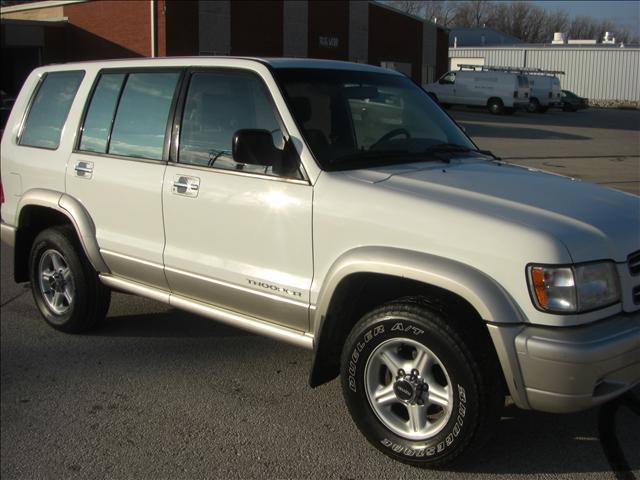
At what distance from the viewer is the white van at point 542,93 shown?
Result: 127ft

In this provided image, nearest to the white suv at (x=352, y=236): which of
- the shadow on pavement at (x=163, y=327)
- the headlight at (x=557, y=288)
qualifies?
the headlight at (x=557, y=288)

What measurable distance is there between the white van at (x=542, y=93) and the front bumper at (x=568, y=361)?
37.4 m

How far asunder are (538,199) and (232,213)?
1.65 metres

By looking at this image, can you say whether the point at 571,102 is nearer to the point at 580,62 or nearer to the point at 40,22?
the point at 580,62

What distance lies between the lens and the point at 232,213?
3.98 m

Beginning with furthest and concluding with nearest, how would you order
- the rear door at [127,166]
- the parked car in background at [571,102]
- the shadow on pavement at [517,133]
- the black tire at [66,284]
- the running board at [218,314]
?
the parked car in background at [571,102] < the shadow on pavement at [517,133] < the black tire at [66,284] < the rear door at [127,166] < the running board at [218,314]

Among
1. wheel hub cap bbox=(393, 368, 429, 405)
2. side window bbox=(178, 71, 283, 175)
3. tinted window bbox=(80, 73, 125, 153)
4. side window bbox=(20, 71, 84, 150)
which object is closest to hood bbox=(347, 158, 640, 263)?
side window bbox=(178, 71, 283, 175)

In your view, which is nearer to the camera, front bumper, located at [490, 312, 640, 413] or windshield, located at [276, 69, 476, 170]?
front bumper, located at [490, 312, 640, 413]

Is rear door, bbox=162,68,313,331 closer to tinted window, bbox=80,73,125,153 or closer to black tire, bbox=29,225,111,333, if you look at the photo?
tinted window, bbox=80,73,125,153

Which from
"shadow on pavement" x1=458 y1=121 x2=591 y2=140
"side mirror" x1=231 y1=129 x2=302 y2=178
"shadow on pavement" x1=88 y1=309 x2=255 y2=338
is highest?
"side mirror" x1=231 y1=129 x2=302 y2=178

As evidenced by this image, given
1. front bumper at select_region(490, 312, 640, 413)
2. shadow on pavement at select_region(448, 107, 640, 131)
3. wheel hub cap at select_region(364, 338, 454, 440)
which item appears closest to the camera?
front bumper at select_region(490, 312, 640, 413)

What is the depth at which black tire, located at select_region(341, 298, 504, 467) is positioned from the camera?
3.15 meters

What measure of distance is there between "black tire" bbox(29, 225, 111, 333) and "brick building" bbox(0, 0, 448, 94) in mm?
21382

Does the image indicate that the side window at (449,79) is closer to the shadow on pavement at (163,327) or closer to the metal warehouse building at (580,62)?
the metal warehouse building at (580,62)
